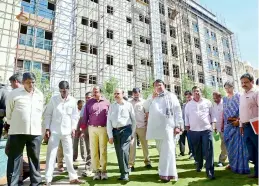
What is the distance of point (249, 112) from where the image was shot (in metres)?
3.48

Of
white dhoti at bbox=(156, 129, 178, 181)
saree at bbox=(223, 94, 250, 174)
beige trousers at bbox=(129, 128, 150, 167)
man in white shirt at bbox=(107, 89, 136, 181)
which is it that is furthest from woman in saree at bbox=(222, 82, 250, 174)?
man in white shirt at bbox=(107, 89, 136, 181)

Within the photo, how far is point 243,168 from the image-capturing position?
383 centimetres

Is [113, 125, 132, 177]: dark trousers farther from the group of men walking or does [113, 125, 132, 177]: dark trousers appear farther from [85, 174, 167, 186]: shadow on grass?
[85, 174, 167, 186]: shadow on grass

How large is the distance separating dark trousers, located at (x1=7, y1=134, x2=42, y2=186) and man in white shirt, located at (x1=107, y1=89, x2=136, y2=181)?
115cm

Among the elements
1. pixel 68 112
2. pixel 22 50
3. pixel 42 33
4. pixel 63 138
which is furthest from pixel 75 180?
pixel 42 33

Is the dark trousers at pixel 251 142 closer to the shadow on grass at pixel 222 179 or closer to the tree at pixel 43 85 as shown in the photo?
the shadow on grass at pixel 222 179

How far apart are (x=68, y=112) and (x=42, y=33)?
1125 centimetres

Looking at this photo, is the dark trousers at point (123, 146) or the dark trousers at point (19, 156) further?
the dark trousers at point (123, 146)

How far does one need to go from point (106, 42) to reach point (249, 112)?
13565 mm

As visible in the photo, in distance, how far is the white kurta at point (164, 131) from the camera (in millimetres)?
3566

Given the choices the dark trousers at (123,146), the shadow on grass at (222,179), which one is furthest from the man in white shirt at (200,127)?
the dark trousers at (123,146)

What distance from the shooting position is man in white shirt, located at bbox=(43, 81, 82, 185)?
3451 mm

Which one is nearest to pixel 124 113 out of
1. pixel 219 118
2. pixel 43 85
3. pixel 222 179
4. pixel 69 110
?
pixel 69 110

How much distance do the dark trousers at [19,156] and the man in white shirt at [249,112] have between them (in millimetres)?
3143
